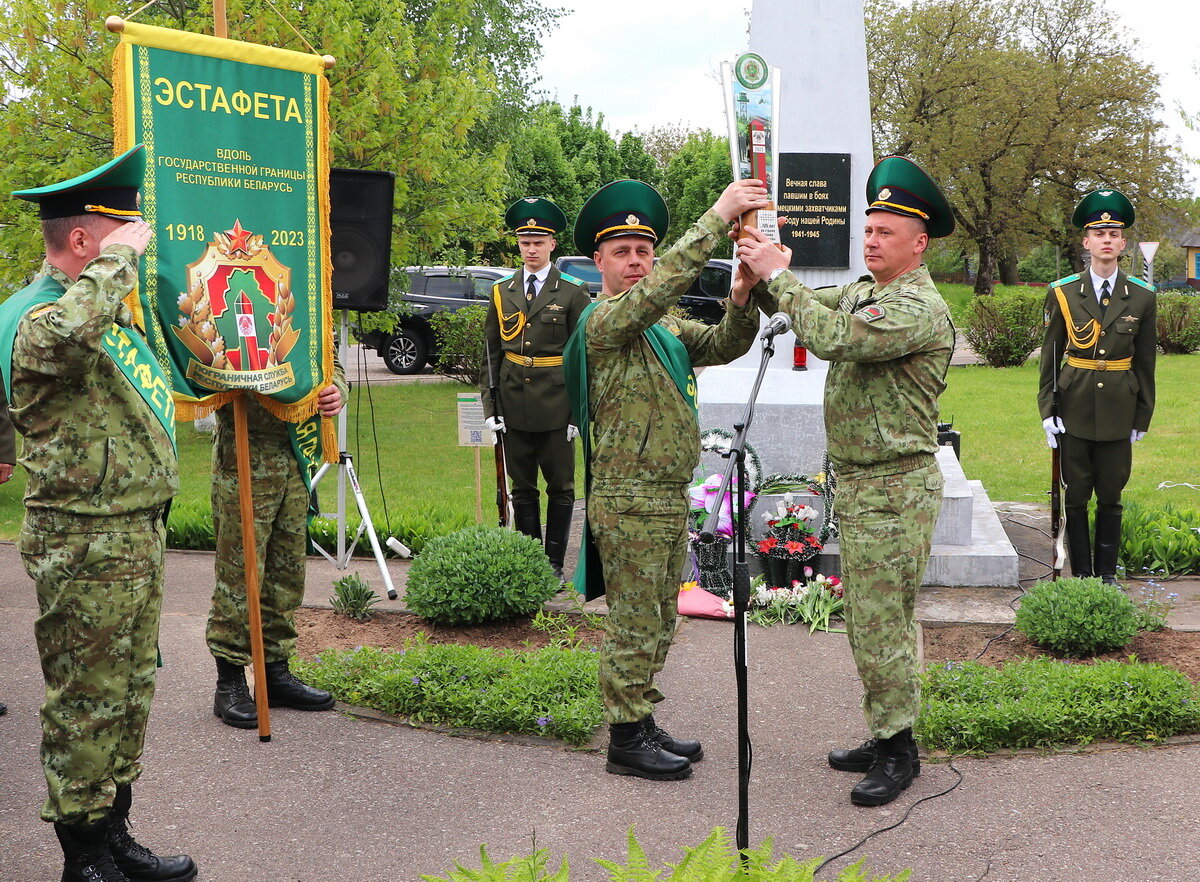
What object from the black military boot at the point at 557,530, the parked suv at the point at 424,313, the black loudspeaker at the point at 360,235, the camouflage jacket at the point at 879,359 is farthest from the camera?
the parked suv at the point at 424,313

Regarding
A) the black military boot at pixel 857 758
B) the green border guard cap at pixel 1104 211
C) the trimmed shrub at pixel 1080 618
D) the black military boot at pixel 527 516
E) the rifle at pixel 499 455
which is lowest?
the black military boot at pixel 857 758

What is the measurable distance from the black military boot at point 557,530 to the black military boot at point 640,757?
292 centimetres

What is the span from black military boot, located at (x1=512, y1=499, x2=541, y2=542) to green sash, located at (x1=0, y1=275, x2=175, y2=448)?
374cm

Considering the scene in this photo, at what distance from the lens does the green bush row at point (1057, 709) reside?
4656 mm

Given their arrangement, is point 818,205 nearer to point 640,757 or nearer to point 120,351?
point 640,757

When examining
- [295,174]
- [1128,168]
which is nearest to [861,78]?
[295,174]

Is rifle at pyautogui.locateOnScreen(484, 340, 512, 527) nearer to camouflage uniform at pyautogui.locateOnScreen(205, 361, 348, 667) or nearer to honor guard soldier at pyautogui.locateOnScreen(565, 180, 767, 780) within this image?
camouflage uniform at pyautogui.locateOnScreen(205, 361, 348, 667)

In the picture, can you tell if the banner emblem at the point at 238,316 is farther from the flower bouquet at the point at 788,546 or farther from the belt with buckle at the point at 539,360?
the flower bouquet at the point at 788,546

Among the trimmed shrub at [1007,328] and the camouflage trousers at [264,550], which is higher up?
the trimmed shrub at [1007,328]

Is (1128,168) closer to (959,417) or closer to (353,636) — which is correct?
(959,417)

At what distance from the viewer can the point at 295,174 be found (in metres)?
4.93

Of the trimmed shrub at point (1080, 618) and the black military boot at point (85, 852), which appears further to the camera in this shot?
the trimmed shrub at point (1080, 618)

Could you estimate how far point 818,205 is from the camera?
7.99 metres

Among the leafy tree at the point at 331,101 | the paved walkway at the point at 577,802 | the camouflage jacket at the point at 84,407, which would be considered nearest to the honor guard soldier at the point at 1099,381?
the paved walkway at the point at 577,802
